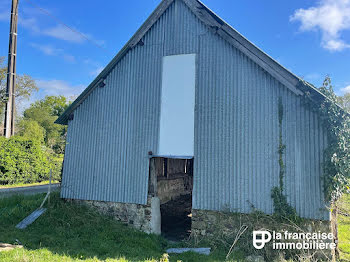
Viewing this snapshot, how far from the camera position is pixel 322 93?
6.50m

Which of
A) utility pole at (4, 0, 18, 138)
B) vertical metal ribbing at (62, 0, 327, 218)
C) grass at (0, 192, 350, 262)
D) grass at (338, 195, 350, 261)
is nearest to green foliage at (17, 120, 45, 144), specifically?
utility pole at (4, 0, 18, 138)

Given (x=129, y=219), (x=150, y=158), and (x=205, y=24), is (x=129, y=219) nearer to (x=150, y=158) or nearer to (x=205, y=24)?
(x=150, y=158)

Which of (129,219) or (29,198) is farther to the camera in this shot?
(29,198)

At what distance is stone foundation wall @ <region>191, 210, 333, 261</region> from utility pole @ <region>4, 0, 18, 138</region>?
49.3 feet

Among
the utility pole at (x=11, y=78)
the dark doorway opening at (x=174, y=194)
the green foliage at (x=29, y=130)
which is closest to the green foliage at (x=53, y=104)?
the green foliage at (x=29, y=130)

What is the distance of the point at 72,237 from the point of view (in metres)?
7.38

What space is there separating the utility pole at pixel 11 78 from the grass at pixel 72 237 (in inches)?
348

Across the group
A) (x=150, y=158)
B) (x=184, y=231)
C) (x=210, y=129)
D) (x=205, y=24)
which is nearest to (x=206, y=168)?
(x=210, y=129)

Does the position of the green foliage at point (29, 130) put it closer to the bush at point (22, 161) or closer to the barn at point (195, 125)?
the bush at point (22, 161)

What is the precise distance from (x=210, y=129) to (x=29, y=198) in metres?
8.01

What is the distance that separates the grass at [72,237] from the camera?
5836 mm

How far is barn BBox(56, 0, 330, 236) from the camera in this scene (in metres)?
6.74

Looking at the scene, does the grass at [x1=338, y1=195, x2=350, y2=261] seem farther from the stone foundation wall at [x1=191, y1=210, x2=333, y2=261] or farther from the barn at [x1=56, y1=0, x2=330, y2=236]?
the barn at [x1=56, y1=0, x2=330, y2=236]

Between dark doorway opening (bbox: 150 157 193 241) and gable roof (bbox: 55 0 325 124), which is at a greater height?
gable roof (bbox: 55 0 325 124)
